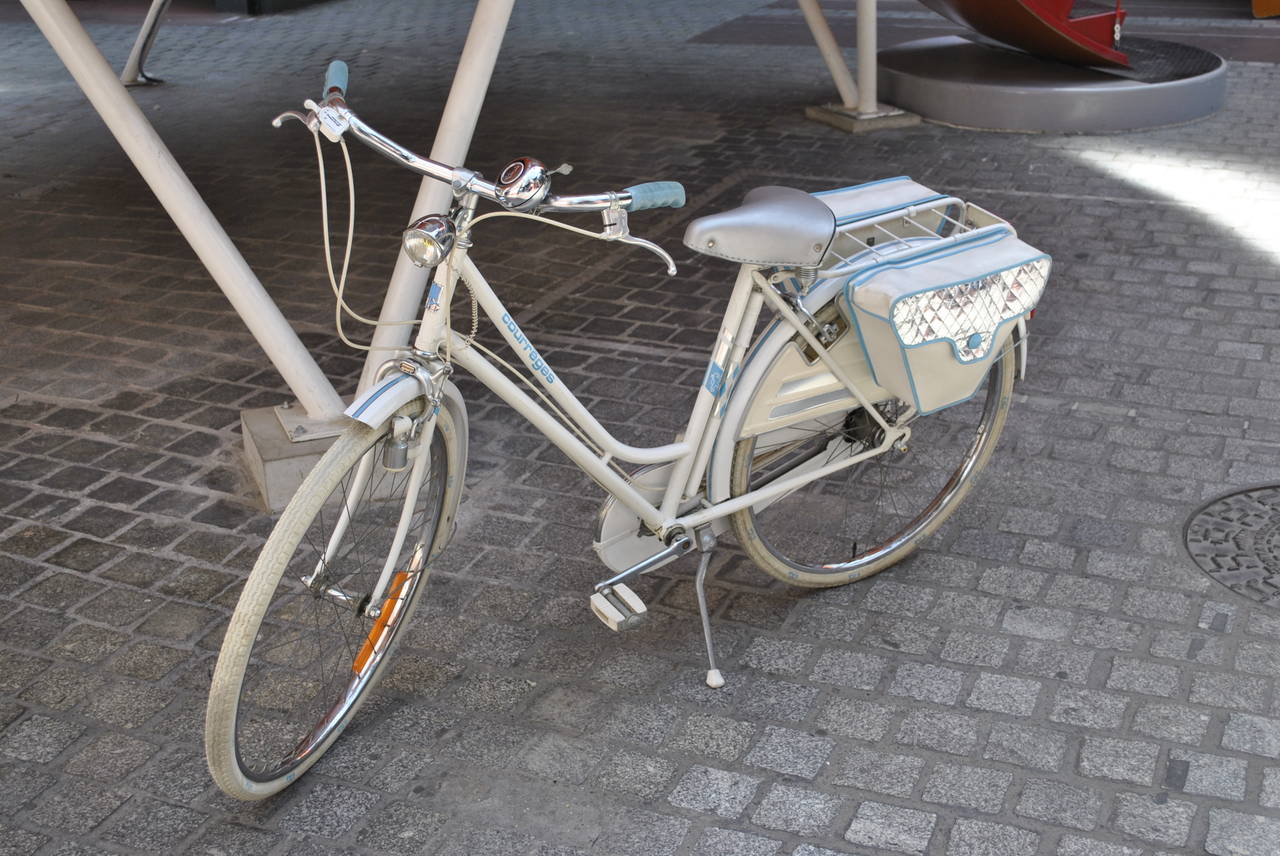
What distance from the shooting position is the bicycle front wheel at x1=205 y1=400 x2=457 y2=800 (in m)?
2.85

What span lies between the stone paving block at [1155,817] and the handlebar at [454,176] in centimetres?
167

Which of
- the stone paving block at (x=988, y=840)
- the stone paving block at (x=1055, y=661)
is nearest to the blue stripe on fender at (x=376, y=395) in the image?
the stone paving block at (x=988, y=840)

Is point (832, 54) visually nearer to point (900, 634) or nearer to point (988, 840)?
point (900, 634)

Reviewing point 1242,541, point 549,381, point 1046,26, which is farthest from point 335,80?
point 1046,26

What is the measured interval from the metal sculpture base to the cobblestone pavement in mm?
1060

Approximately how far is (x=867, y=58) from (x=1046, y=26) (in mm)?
1134

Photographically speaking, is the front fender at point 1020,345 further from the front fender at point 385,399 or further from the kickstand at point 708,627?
the front fender at point 385,399

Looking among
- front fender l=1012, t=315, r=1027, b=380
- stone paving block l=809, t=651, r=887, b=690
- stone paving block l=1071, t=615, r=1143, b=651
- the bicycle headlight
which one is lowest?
stone paving block l=1071, t=615, r=1143, b=651

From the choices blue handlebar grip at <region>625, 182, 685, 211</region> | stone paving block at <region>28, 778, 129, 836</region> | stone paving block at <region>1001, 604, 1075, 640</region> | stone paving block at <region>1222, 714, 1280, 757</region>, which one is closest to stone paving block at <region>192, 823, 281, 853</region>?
stone paving block at <region>28, 778, 129, 836</region>

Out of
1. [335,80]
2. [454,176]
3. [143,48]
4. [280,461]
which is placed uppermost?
[335,80]

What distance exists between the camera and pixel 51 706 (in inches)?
139

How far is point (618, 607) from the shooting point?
3473mm

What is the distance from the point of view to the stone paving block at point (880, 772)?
3.15 m

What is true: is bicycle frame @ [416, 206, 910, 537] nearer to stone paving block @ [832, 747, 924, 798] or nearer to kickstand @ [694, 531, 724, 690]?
kickstand @ [694, 531, 724, 690]
